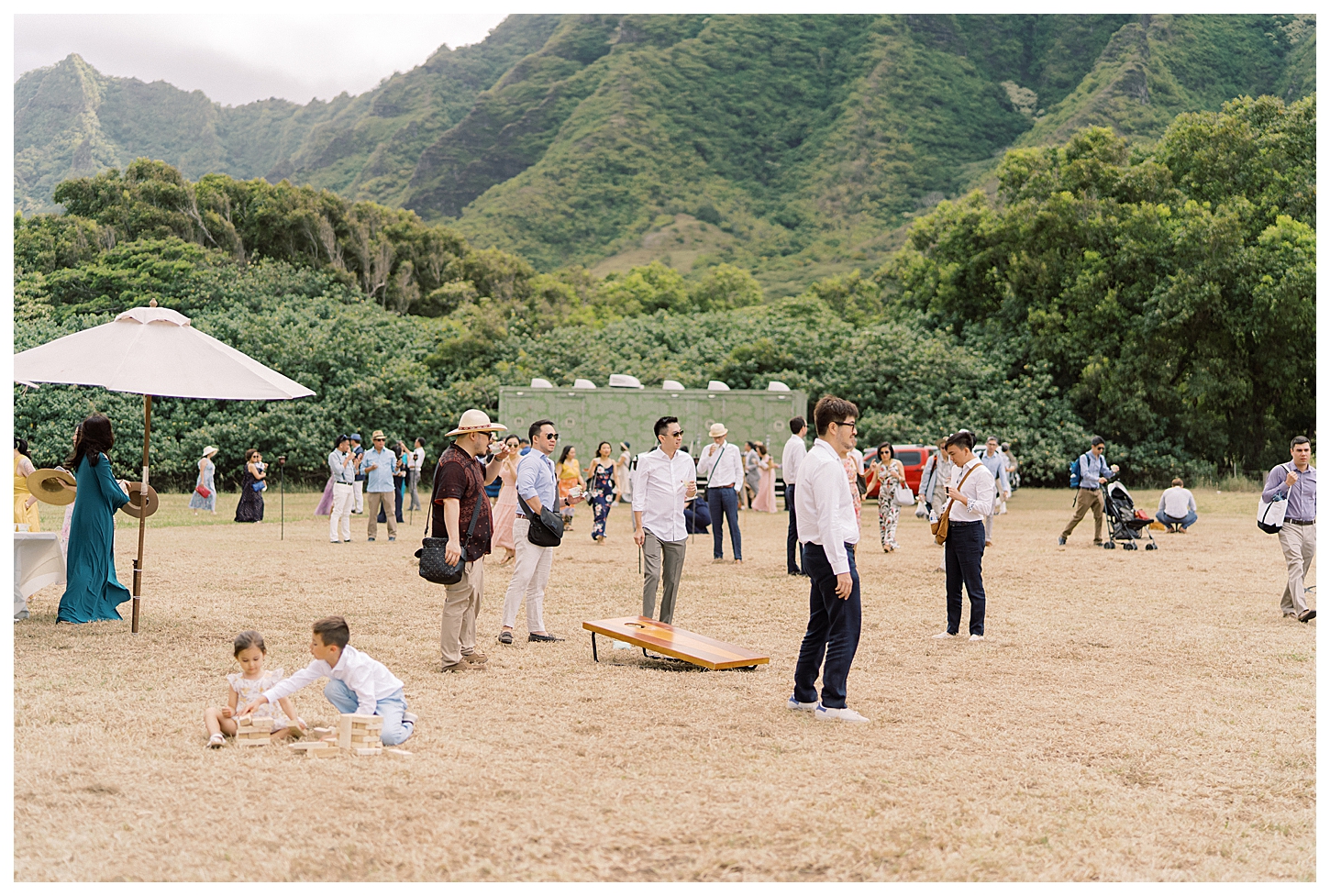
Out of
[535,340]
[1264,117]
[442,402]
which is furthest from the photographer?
[1264,117]

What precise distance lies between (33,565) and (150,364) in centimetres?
222

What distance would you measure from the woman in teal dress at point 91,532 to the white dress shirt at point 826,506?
5.67 m

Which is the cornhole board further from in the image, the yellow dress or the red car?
the red car

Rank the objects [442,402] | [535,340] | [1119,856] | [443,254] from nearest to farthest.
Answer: [1119,856], [442,402], [535,340], [443,254]

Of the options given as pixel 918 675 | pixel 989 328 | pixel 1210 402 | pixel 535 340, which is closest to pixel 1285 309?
pixel 1210 402

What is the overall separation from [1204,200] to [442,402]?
22.6 meters

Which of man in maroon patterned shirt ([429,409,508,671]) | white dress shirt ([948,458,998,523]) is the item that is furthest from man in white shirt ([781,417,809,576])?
man in maroon patterned shirt ([429,409,508,671])

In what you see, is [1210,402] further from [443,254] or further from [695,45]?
[695,45]

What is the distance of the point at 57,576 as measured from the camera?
9211mm

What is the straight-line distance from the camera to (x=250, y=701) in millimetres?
5703

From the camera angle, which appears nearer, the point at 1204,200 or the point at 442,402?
the point at 442,402

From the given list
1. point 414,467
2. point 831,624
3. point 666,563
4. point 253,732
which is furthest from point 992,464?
point 253,732

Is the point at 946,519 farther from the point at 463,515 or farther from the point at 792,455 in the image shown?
the point at 463,515

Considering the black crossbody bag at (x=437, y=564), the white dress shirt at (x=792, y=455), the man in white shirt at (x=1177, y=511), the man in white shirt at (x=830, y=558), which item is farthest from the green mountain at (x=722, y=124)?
the man in white shirt at (x=830, y=558)
